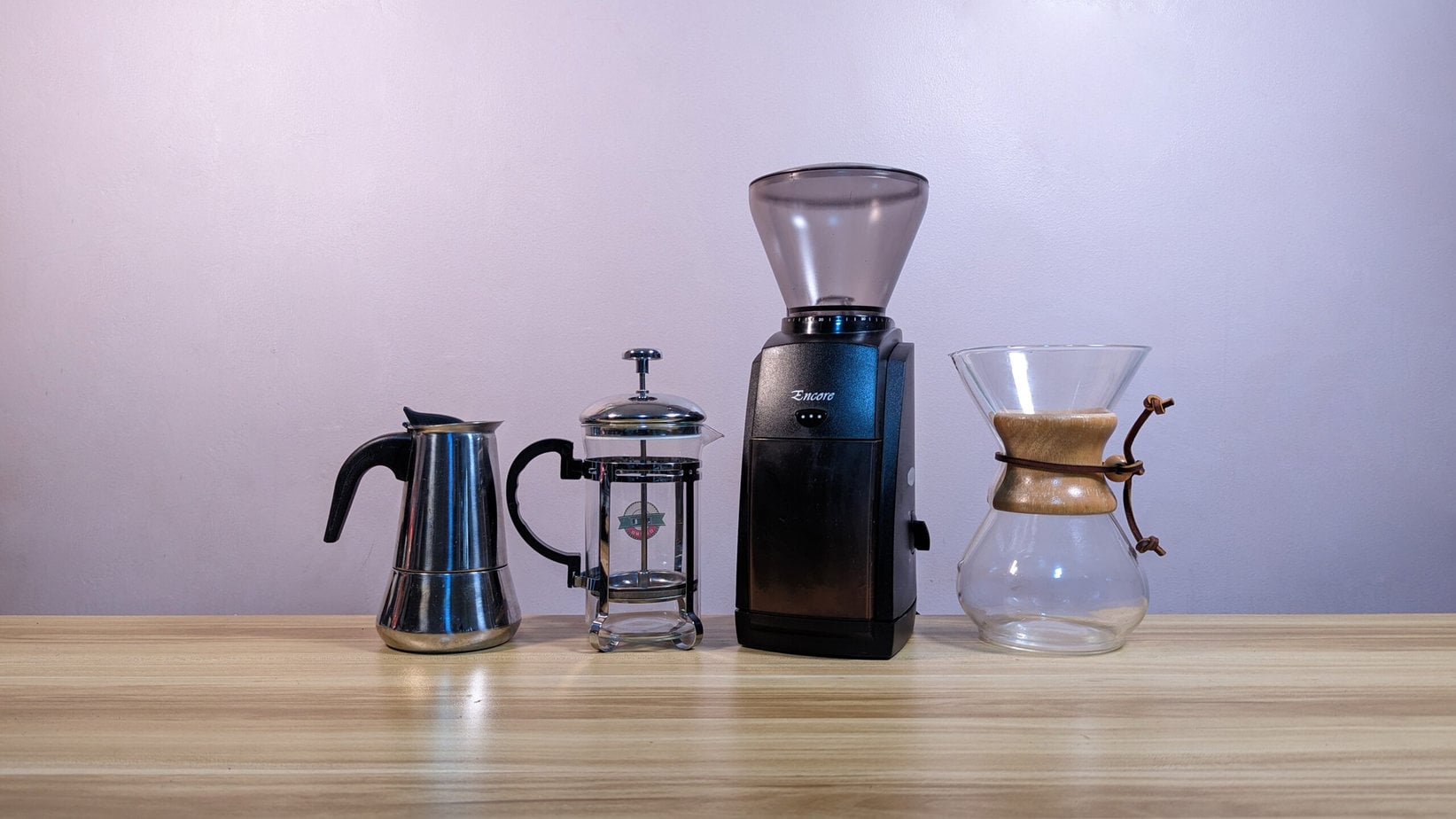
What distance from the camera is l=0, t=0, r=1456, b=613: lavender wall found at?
1.24 m

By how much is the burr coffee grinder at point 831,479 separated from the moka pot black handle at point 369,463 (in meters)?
0.31

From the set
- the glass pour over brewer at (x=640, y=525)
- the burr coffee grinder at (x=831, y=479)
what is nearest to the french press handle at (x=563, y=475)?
the glass pour over brewer at (x=640, y=525)

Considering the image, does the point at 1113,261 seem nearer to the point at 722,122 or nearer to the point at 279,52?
the point at 722,122

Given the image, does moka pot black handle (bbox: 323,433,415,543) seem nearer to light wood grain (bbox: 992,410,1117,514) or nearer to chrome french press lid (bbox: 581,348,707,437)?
chrome french press lid (bbox: 581,348,707,437)

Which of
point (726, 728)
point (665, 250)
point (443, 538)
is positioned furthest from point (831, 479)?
point (665, 250)

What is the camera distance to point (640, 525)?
0.85 m

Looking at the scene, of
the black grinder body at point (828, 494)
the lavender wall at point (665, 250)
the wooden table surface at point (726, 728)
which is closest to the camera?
the wooden table surface at point (726, 728)

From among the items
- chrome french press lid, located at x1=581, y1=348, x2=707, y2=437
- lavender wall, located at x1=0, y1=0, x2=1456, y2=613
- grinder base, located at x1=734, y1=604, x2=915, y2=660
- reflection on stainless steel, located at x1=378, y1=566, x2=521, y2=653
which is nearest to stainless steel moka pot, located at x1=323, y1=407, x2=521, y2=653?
reflection on stainless steel, located at x1=378, y1=566, x2=521, y2=653

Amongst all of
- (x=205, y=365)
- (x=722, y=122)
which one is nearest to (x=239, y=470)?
(x=205, y=365)

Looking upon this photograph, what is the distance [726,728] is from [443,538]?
0.33 meters

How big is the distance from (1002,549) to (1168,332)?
59 centimetres

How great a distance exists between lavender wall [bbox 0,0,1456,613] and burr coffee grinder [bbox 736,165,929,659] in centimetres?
42

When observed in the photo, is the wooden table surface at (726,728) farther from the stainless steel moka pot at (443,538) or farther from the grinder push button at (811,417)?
the grinder push button at (811,417)

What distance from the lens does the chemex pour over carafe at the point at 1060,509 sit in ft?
2.63
